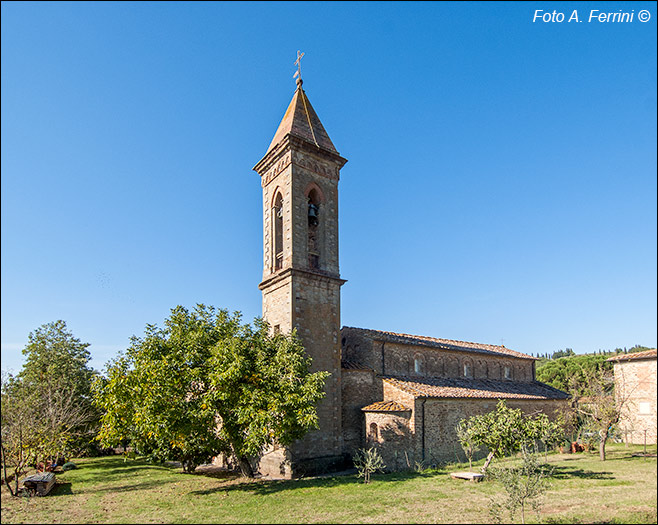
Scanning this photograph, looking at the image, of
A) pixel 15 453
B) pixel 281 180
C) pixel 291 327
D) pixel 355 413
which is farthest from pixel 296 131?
pixel 15 453

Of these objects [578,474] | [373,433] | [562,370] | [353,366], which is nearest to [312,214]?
[353,366]

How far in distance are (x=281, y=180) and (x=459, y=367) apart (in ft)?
58.7

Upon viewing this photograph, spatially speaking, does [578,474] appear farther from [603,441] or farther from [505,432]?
[603,441]

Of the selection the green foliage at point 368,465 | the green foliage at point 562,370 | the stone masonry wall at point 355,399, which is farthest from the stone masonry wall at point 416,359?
the green foliage at point 562,370

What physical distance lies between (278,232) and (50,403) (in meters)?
13.6

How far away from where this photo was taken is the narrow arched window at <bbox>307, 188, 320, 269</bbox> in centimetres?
2339

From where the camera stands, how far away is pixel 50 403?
20375mm

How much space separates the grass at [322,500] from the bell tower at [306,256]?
8.06 ft

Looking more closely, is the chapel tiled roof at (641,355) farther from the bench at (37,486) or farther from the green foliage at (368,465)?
the bench at (37,486)

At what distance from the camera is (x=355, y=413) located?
907 inches

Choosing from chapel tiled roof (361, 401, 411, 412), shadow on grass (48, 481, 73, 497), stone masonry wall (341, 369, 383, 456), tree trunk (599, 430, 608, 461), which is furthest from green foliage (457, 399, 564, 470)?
shadow on grass (48, 481, 73, 497)

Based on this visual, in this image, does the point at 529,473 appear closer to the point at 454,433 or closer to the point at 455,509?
the point at 455,509

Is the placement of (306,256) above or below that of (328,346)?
above

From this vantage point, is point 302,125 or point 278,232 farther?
point 302,125
